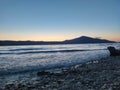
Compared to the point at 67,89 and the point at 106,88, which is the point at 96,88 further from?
the point at 67,89

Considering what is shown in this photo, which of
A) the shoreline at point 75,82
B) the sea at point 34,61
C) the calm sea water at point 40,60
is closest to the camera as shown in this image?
the shoreline at point 75,82

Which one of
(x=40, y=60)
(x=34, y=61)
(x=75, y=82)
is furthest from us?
(x=40, y=60)

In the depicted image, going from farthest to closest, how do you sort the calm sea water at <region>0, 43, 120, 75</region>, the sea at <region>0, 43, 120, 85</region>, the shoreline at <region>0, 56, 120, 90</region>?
the calm sea water at <region>0, 43, 120, 75</region>, the sea at <region>0, 43, 120, 85</region>, the shoreline at <region>0, 56, 120, 90</region>

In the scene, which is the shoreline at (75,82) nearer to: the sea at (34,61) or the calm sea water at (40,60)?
the sea at (34,61)

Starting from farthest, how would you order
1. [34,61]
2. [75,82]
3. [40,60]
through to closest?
[40,60], [34,61], [75,82]

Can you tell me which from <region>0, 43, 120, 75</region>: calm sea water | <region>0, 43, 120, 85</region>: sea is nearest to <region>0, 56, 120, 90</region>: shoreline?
<region>0, 43, 120, 85</region>: sea

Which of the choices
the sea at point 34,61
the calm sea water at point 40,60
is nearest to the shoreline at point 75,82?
the sea at point 34,61

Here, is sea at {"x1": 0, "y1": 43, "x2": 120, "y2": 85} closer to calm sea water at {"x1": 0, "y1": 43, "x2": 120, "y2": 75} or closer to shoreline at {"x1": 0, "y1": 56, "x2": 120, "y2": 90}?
calm sea water at {"x1": 0, "y1": 43, "x2": 120, "y2": 75}

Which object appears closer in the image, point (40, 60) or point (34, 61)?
point (34, 61)

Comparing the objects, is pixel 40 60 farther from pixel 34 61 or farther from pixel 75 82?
pixel 75 82

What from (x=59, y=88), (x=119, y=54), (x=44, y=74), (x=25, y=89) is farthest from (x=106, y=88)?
(x=119, y=54)

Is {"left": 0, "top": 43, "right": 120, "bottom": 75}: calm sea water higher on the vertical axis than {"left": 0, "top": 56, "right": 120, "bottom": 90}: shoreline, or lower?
lower

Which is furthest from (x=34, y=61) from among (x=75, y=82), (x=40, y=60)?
(x=75, y=82)

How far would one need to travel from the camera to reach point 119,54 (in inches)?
1566
